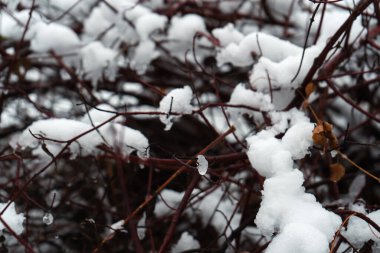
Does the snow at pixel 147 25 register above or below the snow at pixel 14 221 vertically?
above

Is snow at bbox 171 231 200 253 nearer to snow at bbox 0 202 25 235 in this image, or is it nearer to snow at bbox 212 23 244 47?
snow at bbox 0 202 25 235

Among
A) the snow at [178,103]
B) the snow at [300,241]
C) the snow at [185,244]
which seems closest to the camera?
the snow at [300,241]

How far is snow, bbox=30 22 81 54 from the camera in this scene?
5.72ft

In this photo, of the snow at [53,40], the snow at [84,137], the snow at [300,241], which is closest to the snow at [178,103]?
the snow at [84,137]

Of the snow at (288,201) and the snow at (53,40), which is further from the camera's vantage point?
the snow at (53,40)

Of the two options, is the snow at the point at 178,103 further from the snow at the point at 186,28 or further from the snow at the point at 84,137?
the snow at the point at 186,28

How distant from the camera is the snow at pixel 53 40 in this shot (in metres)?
1.74

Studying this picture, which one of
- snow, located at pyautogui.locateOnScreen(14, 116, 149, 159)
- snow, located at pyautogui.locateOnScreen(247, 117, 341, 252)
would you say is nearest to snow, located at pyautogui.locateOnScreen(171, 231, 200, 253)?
snow, located at pyautogui.locateOnScreen(14, 116, 149, 159)

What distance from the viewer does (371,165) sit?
212 centimetres

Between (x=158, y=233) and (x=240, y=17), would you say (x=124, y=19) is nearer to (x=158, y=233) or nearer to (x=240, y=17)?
(x=240, y=17)

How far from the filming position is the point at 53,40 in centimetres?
175

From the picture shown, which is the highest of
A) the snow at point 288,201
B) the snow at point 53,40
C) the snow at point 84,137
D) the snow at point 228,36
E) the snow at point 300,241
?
the snow at point 53,40

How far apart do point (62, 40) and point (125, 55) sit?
275 millimetres

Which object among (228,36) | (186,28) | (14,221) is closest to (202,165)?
(14,221)
